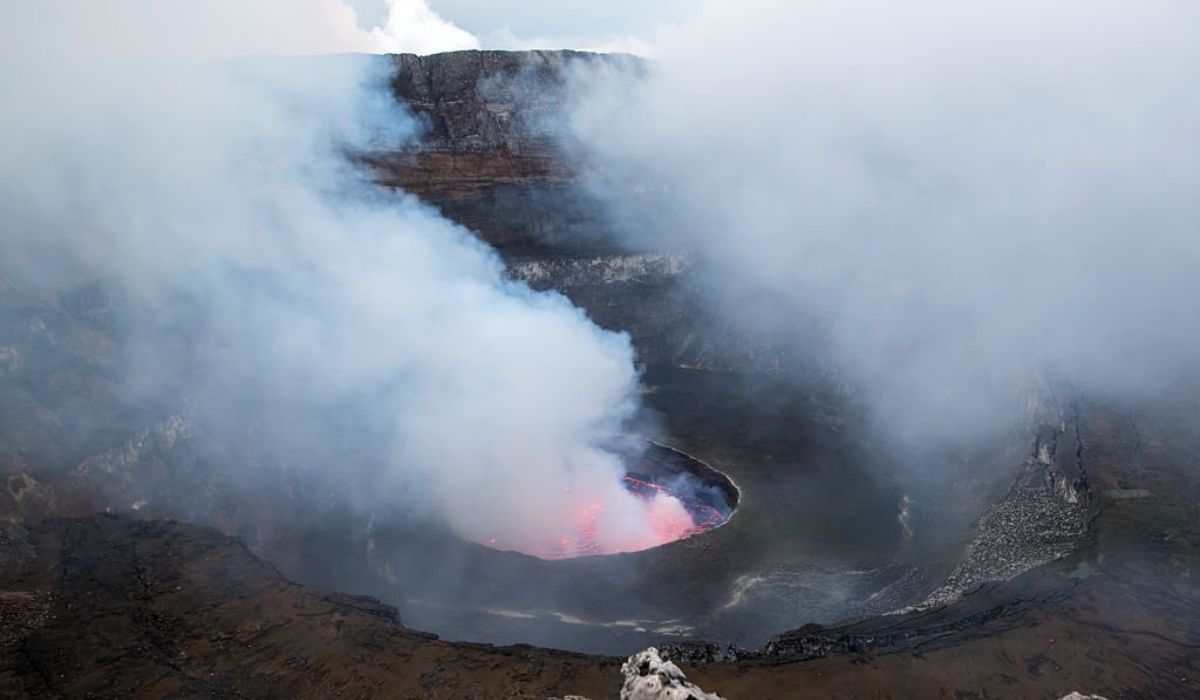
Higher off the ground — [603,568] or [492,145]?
[492,145]

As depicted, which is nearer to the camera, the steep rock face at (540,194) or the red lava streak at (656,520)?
the red lava streak at (656,520)

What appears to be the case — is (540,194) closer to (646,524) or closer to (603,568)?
(646,524)

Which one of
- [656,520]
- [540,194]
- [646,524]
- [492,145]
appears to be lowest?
[646,524]

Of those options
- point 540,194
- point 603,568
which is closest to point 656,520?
point 603,568

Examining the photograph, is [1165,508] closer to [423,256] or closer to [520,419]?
[520,419]

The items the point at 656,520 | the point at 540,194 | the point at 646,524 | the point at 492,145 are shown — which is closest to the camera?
the point at 646,524

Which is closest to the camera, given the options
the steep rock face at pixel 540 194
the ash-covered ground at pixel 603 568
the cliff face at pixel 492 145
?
the ash-covered ground at pixel 603 568

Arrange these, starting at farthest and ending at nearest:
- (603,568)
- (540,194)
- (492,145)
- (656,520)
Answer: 1. (540,194)
2. (492,145)
3. (656,520)
4. (603,568)

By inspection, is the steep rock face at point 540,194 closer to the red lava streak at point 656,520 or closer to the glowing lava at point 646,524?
the red lava streak at point 656,520

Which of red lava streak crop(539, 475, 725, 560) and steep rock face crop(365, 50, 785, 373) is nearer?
red lava streak crop(539, 475, 725, 560)

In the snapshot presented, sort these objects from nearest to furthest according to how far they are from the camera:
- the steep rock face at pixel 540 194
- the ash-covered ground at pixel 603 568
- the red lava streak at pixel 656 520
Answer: the ash-covered ground at pixel 603 568, the red lava streak at pixel 656 520, the steep rock face at pixel 540 194

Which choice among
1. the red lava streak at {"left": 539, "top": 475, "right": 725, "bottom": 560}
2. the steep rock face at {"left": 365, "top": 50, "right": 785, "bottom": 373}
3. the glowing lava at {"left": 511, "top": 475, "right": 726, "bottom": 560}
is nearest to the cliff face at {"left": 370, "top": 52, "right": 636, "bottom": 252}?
the steep rock face at {"left": 365, "top": 50, "right": 785, "bottom": 373}

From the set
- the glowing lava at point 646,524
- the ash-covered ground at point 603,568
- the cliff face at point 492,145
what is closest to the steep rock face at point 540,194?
the cliff face at point 492,145

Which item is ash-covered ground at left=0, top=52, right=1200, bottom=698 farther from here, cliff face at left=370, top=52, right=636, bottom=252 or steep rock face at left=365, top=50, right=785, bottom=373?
cliff face at left=370, top=52, right=636, bottom=252
